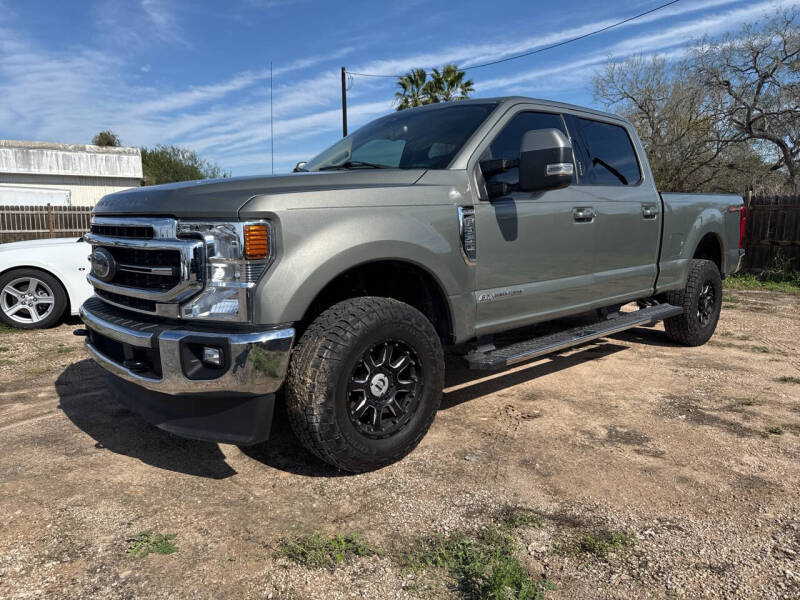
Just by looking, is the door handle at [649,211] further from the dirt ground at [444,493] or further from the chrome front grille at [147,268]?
the chrome front grille at [147,268]

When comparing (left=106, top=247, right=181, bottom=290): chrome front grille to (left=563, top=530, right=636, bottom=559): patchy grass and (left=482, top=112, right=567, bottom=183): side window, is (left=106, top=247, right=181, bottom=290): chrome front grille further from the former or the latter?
(left=563, top=530, right=636, bottom=559): patchy grass

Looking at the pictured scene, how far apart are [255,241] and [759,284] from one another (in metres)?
11.3

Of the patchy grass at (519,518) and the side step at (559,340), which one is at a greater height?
the side step at (559,340)

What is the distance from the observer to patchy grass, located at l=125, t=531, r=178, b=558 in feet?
7.41

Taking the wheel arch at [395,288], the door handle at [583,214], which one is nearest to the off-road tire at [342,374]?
the wheel arch at [395,288]

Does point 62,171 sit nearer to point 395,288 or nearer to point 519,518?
point 395,288

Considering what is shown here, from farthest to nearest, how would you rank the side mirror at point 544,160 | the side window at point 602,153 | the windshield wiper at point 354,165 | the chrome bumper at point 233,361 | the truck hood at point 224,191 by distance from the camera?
the side window at point 602,153 < the windshield wiper at point 354,165 < the side mirror at point 544,160 < the truck hood at point 224,191 < the chrome bumper at point 233,361

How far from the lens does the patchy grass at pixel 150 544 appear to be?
226 centimetres

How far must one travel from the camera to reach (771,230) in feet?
38.8

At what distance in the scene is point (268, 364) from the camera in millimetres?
2461

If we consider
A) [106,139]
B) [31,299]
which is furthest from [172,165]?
[31,299]

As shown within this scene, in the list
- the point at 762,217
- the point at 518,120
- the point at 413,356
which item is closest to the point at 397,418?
the point at 413,356

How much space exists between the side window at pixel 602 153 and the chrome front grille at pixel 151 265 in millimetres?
2807

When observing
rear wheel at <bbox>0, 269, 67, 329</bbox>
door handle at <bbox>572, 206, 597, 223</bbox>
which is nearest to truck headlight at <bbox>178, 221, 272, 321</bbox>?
door handle at <bbox>572, 206, 597, 223</bbox>
